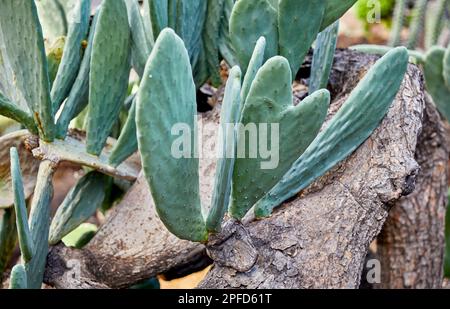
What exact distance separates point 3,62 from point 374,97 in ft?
2.01

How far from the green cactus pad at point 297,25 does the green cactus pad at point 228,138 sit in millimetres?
215

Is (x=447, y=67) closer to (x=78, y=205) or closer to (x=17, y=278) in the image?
(x=78, y=205)

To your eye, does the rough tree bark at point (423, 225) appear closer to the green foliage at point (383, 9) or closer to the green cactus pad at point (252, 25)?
the green cactus pad at point (252, 25)

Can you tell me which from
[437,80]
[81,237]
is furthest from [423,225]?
[81,237]

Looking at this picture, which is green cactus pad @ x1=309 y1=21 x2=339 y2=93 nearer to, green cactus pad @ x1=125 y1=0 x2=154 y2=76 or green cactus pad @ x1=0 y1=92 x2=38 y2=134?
green cactus pad @ x1=125 y1=0 x2=154 y2=76

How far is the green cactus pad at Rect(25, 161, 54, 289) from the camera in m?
0.96

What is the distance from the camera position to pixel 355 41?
15.5 feet

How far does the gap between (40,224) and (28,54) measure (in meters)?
0.26

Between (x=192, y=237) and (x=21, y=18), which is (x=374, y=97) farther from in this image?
(x=21, y=18)

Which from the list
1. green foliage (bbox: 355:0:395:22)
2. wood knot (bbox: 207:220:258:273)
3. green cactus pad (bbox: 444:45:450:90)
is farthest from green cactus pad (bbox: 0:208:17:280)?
green foliage (bbox: 355:0:395:22)

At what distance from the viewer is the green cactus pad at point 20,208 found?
2.62ft

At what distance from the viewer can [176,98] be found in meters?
0.71

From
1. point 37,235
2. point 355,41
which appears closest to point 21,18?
point 37,235

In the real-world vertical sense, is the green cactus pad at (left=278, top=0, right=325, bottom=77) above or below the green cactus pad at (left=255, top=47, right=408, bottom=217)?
above
